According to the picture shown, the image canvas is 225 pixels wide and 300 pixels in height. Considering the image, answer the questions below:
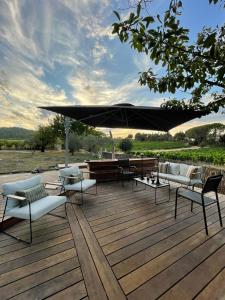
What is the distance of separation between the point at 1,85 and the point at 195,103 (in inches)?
285

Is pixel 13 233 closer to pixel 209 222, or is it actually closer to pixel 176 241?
pixel 176 241

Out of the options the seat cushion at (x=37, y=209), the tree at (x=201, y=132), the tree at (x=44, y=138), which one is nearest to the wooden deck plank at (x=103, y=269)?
the seat cushion at (x=37, y=209)

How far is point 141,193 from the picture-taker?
14.1 feet

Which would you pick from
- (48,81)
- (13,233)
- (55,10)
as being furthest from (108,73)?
(13,233)

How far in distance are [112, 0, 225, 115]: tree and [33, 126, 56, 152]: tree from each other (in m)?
12.5

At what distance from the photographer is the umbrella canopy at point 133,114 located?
3.59 m

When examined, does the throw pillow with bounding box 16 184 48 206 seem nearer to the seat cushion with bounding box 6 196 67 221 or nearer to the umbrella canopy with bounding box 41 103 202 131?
the seat cushion with bounding box 6 196 67 221

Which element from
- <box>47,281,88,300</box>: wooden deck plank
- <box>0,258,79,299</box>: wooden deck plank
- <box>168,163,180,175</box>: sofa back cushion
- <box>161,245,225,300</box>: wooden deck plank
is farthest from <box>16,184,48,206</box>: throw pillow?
<box>168,163,180,175</box>: sofa back cushion

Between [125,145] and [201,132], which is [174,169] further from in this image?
[201,132]

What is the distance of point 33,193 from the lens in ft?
8.86

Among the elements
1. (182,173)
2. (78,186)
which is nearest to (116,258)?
(78,186)

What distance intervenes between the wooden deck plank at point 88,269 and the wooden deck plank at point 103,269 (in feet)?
0.15

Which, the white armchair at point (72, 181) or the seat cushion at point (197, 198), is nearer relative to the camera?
the seat cushion at point (197, 198)

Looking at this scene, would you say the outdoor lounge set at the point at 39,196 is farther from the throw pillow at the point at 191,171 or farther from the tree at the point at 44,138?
the tree at the point at 44,138
